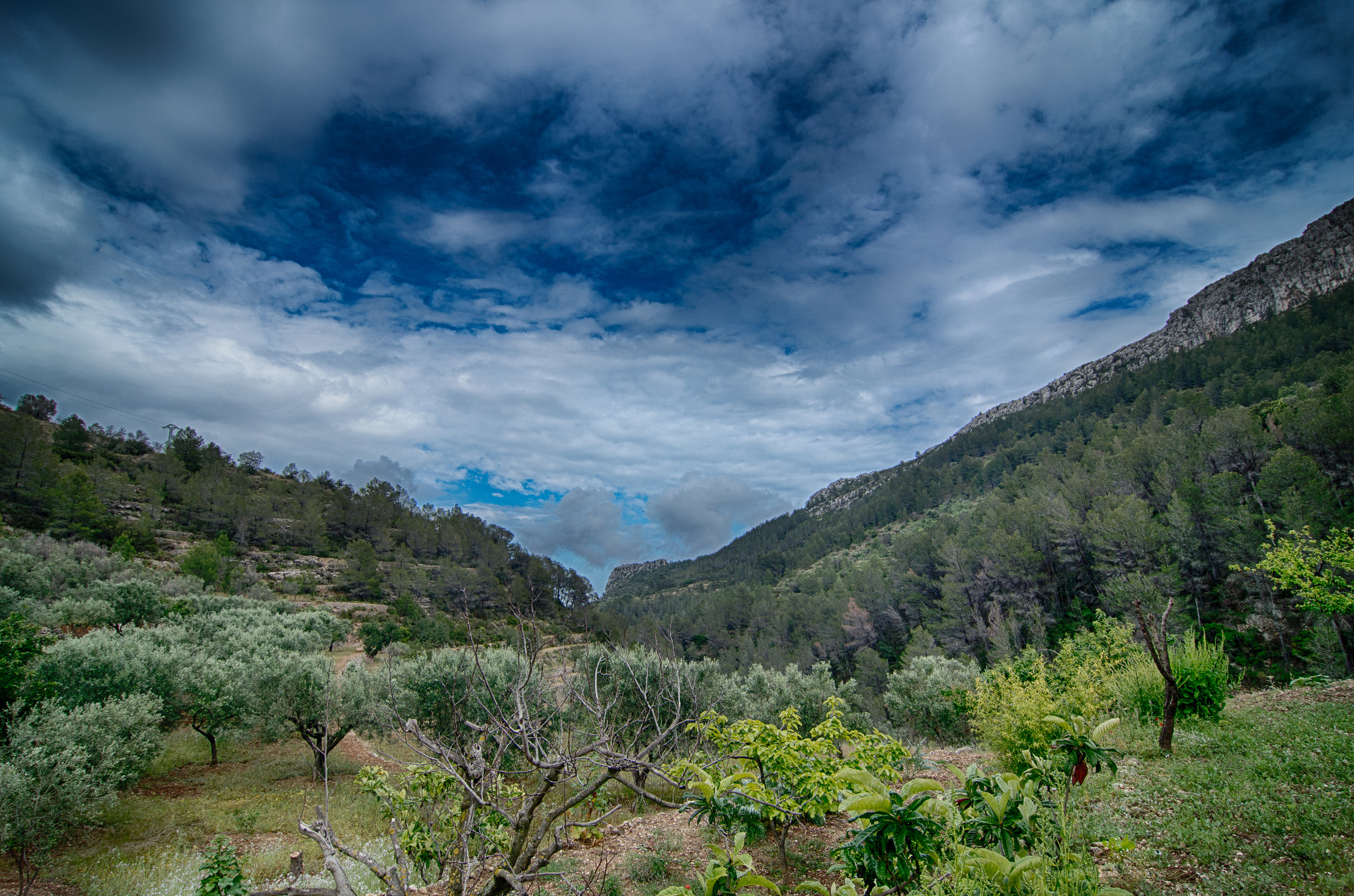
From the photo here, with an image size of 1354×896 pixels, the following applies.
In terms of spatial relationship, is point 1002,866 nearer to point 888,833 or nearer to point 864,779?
point 888,833

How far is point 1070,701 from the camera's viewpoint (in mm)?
11156

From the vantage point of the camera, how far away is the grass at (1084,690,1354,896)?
483cm

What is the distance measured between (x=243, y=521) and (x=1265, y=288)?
19067 centimetres

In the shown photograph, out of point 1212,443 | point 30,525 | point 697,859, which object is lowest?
point 697,859

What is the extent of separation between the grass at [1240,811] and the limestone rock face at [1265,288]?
5478 inches

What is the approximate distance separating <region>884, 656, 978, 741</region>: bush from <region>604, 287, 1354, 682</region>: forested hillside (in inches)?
551

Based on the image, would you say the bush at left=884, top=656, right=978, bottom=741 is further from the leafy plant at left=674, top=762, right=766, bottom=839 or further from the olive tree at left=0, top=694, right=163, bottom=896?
the olive tree at left=0, top=694, right=163, bottom=896

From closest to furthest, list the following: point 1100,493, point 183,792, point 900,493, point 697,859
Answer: point 697,859
point 183,792
point 1100,493
point 900,493

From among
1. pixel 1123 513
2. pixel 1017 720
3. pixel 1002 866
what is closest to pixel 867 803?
pixel 1002 866

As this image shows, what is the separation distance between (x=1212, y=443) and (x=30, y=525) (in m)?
107

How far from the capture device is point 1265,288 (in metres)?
107

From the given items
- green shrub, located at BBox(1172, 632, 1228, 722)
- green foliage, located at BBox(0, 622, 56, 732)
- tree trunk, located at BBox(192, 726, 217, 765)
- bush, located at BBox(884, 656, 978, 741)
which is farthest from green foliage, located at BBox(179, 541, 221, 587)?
green shrub, located at BBox(1172, 632, 1228, 722)

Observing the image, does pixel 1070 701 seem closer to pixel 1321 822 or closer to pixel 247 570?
pixel 1321 822

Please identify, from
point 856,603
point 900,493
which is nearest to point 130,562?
point 856,603
